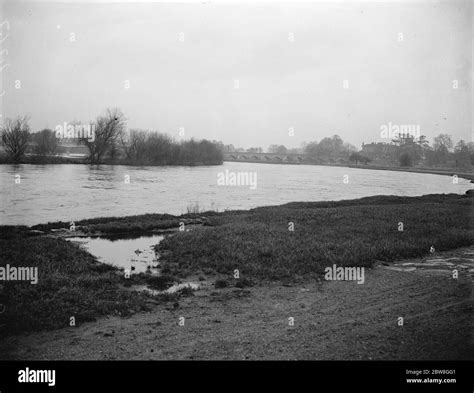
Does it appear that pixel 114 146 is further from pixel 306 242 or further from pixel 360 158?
pixel 360 158

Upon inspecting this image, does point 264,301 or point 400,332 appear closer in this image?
point 400,332

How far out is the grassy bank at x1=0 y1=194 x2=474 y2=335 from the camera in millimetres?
9680

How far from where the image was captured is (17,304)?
9.31m

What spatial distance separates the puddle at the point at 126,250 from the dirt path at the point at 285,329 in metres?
4.81

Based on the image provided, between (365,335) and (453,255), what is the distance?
11.0 metres

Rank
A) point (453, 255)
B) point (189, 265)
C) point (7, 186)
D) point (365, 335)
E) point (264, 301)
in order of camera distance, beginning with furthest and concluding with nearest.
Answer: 1. point (7, 186)
2. point (453, 255)
3. point (189, 265)
4. point (264, 301)
5. point (365, 335)

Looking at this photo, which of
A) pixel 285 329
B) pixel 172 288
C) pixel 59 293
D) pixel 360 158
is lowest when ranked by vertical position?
pixel 172 288

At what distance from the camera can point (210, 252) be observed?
16.0 m

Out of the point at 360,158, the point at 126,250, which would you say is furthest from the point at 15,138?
the point at 360,158

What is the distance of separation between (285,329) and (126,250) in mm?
11546

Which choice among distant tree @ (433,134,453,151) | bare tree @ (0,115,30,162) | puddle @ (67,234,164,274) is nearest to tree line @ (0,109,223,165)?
bare tree @ (0,115,30,162)

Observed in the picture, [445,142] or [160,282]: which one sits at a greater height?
[445,142]
